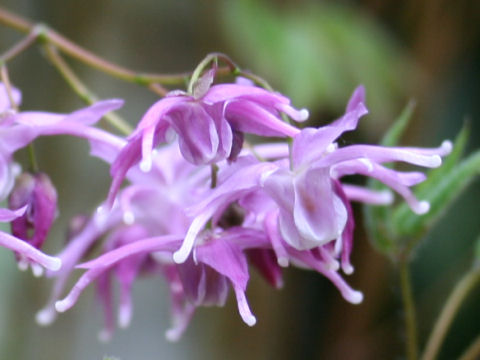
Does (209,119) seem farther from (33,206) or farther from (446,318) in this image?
(446,318)

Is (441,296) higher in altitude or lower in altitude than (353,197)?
lower

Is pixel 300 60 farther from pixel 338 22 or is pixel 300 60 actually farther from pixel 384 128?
pixel 384 128

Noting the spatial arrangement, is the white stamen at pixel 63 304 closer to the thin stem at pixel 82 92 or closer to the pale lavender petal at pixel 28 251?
the pale lavender petal at pixel 28 251

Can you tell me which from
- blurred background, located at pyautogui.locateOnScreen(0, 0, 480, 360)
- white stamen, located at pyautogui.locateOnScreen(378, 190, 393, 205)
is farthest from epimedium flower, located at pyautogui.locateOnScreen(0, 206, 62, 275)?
blurred background, located at pyautogui.locateOnScreen(0, 0, 480, 360)

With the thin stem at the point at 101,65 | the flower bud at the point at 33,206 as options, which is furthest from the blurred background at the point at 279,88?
the flower bud at the point at 33,206

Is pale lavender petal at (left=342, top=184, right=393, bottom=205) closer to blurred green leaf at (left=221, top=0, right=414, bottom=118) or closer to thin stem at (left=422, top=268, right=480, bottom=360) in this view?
thin stem at (left=422, top=268, right=480, bottom=360)

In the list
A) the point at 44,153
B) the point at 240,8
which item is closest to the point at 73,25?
the point at 44,153
